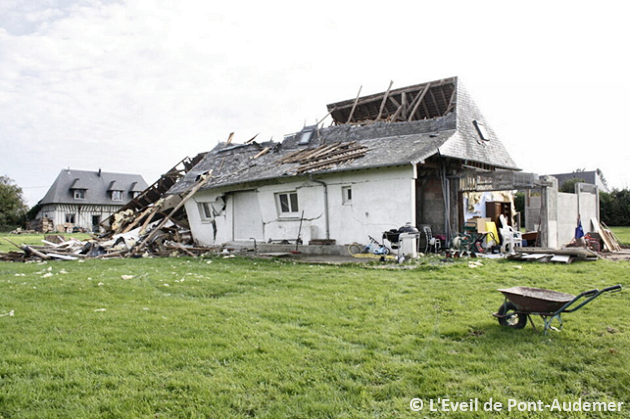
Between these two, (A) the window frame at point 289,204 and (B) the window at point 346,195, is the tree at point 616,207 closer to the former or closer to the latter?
(B) the window at point 346,195

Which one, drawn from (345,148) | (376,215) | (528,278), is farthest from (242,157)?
(528,278)

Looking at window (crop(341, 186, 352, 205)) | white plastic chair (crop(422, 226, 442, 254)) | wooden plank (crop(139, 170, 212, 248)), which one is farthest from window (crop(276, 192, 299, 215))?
white plastic chair (crop(422, 226, 442, 254))

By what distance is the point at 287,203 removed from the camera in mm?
17641

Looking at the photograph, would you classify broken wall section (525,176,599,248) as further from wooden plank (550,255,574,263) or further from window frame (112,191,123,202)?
window frame (112,191,123,202)

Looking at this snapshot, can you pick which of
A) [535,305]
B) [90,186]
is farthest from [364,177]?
[90,186]

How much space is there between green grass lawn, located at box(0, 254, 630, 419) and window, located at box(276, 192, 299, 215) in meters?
8.71

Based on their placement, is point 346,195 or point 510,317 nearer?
point 510,317

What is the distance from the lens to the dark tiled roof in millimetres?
54000

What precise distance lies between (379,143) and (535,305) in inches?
480

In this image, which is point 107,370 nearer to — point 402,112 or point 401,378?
point 401,378

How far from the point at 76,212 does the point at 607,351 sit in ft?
197

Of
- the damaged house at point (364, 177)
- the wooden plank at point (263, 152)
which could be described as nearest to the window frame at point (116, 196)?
the damaged house at point (364, 177)

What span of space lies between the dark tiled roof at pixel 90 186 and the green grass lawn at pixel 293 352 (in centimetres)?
5146

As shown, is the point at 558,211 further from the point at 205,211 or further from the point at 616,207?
the point at 616,207
